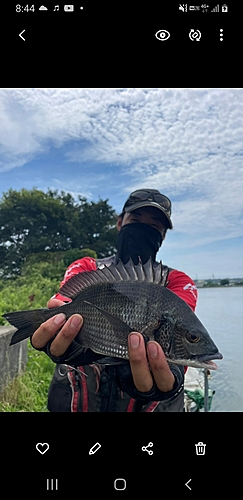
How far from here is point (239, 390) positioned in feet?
7.60

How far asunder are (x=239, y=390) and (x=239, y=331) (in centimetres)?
63

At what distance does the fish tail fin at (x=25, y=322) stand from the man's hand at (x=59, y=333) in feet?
0.09

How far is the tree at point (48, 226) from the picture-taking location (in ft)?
16.6

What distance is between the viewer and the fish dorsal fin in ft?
3.57

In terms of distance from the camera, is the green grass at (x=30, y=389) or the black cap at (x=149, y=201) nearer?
the black cap at (x=149, y=201)

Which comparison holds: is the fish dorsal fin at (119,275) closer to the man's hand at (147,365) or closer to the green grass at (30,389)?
the man's hand at (147,365)

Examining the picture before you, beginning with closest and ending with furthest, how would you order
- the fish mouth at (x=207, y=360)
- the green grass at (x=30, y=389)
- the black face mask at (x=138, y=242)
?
1. the fish mouth at (x=207, y=360)
2. the black face mask at (x=138, y=242)
3. the green grass at (x=30, y=389)

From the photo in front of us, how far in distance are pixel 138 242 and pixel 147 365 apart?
0.64 metres

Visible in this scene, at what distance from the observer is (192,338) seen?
996 mm
